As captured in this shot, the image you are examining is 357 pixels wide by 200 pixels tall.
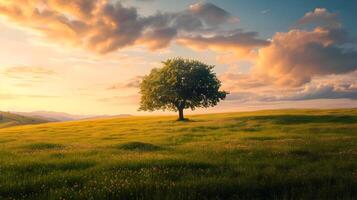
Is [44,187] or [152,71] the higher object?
[152,71]

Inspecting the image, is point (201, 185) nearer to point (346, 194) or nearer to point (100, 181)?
point (100, 181)

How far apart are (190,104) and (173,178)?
2414 inches

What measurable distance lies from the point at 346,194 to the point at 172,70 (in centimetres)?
6146

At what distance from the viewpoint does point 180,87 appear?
231 feet

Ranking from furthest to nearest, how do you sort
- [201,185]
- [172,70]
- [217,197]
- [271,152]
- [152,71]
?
[152,71]
[172,70]
[271,152]
[201,185]
[217,197]

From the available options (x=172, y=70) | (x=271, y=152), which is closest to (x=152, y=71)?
(x=172, y=70)

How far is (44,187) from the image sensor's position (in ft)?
36.2

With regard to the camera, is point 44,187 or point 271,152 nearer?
point 44,187

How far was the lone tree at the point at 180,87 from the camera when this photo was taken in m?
70.1

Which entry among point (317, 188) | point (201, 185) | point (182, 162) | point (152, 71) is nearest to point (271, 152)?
point (182, 162)

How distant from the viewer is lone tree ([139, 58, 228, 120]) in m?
70.1

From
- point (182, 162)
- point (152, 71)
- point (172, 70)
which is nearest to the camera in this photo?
point (182, 162)

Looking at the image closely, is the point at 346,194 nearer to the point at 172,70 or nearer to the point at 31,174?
the point at 31,174

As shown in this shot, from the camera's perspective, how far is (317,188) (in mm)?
11156
